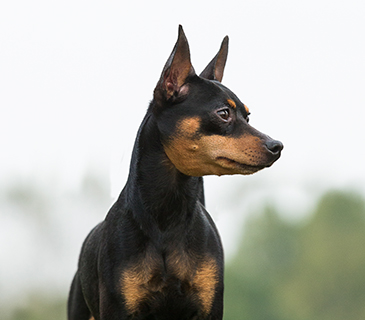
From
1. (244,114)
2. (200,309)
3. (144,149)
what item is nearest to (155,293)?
(200,309)

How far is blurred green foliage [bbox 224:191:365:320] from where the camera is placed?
103 ft

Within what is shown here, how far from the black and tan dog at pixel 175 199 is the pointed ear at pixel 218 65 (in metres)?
0.79

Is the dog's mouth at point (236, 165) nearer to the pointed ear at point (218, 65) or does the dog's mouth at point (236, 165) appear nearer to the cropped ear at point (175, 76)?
the cropped ear at point (175, 76)

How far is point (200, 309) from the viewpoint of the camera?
5910 mm

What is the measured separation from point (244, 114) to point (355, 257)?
29.9 meters

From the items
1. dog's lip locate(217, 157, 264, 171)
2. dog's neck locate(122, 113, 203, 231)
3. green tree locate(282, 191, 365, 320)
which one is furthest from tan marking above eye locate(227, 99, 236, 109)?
green tree locate(282, 191, 365, 320)

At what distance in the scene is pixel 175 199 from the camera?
238 inches

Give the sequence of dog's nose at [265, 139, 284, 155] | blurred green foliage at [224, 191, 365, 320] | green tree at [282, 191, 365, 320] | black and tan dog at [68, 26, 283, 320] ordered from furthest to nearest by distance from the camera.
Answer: green tree at [282, 191, 365, 320]
blurred green foliage at [224, 191, 365, 320]
black and tan dog at [68, 26, 283, 320]
dog's nose at [265, 139, 284, 155]

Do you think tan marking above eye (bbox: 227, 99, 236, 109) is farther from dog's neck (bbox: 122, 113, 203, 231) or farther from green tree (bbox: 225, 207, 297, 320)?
green tree (bbox: 225, 207, 297, 320)

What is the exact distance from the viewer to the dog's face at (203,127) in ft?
18.4

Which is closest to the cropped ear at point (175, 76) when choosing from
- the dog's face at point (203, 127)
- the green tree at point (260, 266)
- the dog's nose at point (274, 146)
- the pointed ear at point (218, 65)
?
the dog's face at point (203, 127)

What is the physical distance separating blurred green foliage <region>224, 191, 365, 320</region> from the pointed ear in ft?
80.4

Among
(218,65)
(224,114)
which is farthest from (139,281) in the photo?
(218,65)

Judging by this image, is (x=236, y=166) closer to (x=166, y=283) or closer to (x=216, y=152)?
(x=216, y=152)
